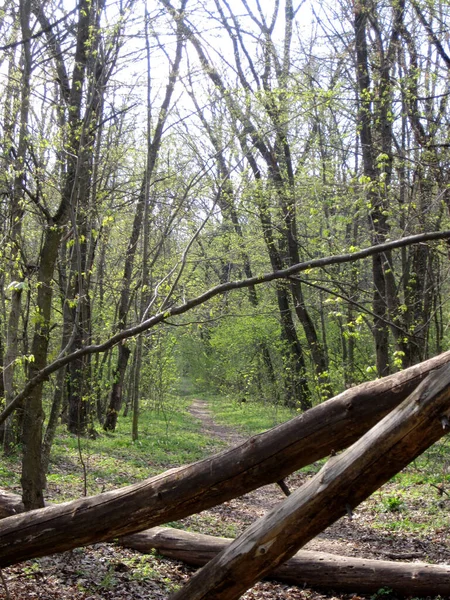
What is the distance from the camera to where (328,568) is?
567cm

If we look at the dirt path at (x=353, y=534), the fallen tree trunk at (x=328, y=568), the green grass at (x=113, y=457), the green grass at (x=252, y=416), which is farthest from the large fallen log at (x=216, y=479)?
the green grass at (x=252, y=416)

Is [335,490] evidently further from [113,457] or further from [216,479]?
[113,457]

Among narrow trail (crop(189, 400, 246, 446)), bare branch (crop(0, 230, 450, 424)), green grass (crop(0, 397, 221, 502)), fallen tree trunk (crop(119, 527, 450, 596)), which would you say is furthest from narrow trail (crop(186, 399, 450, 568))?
narrow trail (crop(189, 400, 246, 446))

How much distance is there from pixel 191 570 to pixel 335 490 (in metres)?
3.48

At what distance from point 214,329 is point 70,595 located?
72.1 feet

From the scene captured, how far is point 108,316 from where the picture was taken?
17203 millimetres

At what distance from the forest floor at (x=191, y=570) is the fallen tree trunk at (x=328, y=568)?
0.08 m

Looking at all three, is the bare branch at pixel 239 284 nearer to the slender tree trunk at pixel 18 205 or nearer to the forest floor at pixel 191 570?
the slender tree trunk at pixel 18 205

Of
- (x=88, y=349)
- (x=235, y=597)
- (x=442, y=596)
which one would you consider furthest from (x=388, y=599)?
(x=88, y=349)

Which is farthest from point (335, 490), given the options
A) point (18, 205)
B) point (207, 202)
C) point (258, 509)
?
Answer: point (207, 202)

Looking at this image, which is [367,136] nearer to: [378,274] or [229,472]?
[378,274]

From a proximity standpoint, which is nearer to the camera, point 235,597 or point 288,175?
point 235,597

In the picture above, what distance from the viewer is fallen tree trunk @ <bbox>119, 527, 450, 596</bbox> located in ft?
17.5

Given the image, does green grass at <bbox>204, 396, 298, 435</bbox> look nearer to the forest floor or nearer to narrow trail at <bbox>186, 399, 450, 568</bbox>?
narrow trail at <bbox>186, 399, 450, 568</bbox>
